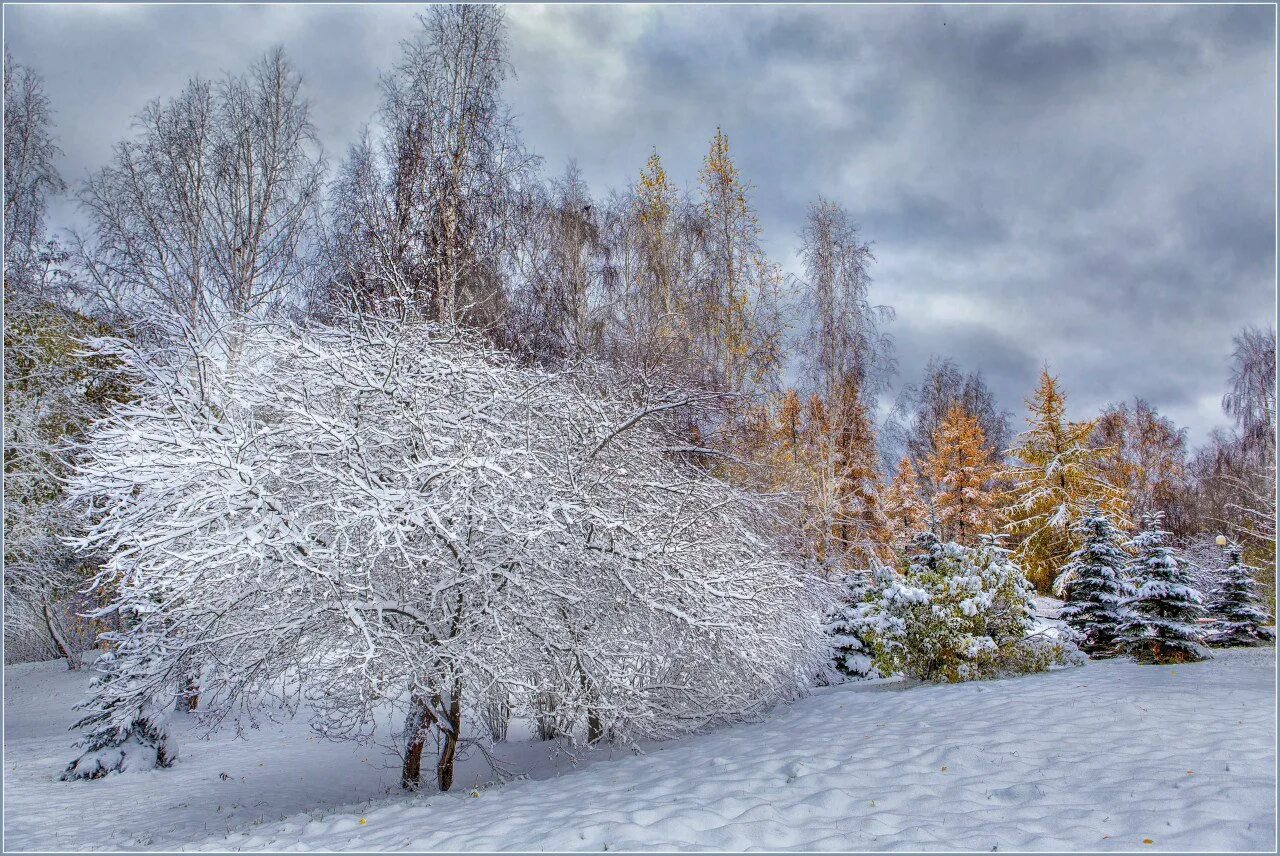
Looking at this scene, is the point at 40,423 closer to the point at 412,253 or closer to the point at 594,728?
the point at 412,253

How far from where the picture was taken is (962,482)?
22344mm

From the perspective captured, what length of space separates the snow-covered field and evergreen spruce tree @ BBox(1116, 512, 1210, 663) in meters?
1.04

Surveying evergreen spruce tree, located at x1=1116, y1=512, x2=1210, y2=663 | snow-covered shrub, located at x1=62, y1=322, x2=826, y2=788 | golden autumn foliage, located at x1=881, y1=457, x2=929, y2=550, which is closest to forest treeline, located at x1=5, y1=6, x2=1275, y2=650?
evergreen spruce tree, located at x1=1116, y1=512, x2=1210, y2=663

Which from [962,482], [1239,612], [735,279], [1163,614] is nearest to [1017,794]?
[1163,614]

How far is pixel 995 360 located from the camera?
26.7 metres

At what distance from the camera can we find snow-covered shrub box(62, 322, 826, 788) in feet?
15.3

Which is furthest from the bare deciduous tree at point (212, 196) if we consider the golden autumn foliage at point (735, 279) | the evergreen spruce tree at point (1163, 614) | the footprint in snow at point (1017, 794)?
the evergreen spruce tree at point (1163, 614)

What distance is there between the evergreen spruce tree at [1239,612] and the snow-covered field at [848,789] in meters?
3.75

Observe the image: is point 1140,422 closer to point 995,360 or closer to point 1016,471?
point 995,360

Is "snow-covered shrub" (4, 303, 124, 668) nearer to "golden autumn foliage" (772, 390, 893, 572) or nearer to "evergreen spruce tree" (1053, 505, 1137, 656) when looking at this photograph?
"golden autumn foliage" (772, 390, 893, 572)

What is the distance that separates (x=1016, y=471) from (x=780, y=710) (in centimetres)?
1607

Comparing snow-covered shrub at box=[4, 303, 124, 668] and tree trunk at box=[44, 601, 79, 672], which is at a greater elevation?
snow-covered shrub at box=[4, 303, 124, 668]

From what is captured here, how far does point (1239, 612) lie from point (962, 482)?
11.1 meters

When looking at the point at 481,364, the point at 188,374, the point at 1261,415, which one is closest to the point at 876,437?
the point at 1261,415
